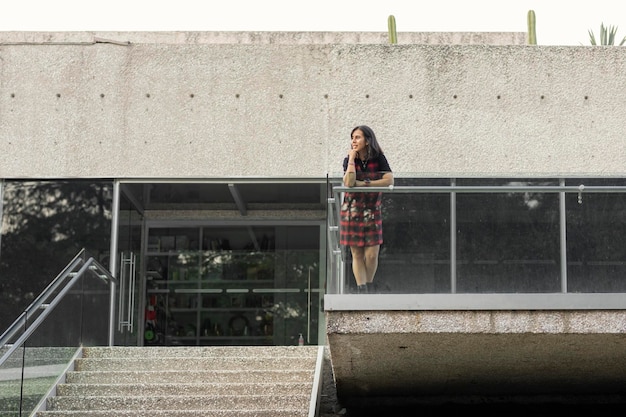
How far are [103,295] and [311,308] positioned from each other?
2680 mm

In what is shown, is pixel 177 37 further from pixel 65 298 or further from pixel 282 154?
pixel 65 298

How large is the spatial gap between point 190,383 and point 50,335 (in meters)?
1.36

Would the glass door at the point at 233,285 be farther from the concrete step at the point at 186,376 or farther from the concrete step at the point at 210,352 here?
the concrete step at the point at 186,376

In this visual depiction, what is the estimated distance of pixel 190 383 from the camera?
398 inches

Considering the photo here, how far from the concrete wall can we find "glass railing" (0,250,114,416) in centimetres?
214

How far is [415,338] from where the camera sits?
27.2 feet

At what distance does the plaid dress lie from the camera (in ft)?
27.6

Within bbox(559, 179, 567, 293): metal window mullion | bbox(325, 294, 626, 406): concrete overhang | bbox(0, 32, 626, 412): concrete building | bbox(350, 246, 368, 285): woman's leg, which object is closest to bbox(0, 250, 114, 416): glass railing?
bbox(0, 32, 626, 412): concrete building

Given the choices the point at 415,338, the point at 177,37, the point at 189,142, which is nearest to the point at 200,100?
the point at 189,142

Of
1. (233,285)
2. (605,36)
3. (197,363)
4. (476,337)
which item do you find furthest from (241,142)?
(605,36)

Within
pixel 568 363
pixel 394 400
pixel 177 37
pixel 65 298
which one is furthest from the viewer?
pixel 177 37

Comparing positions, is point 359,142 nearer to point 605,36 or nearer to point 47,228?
point 47,228
